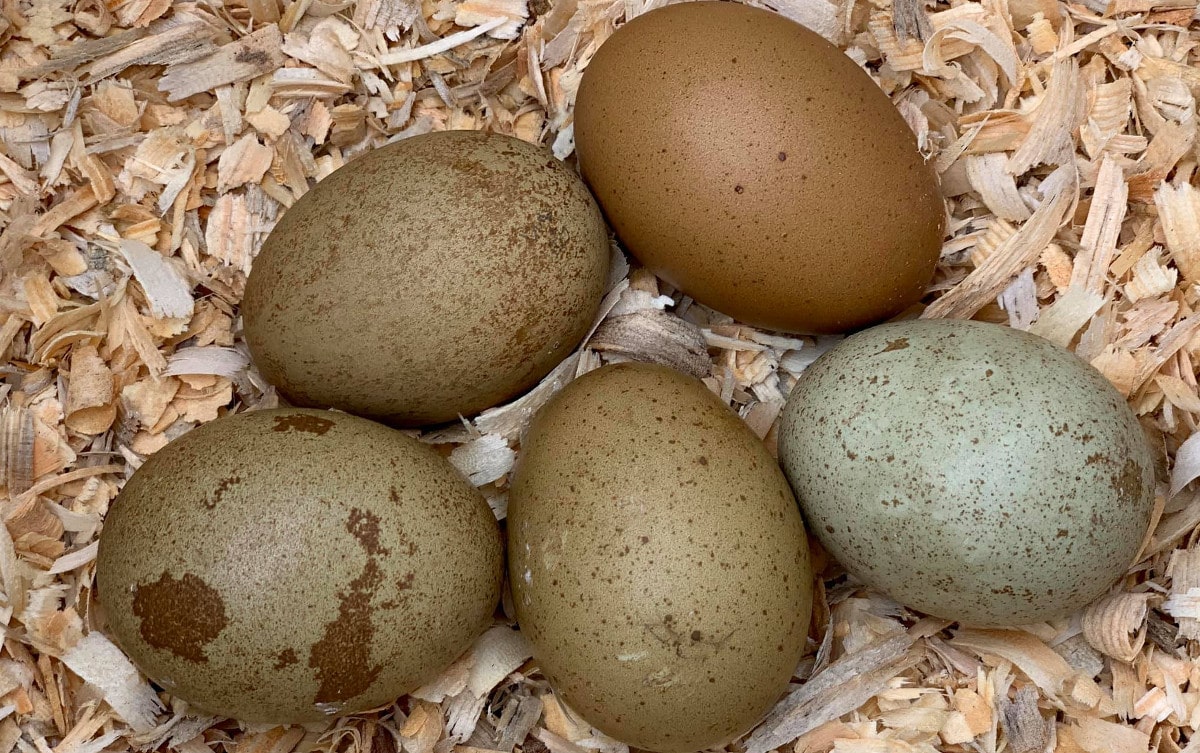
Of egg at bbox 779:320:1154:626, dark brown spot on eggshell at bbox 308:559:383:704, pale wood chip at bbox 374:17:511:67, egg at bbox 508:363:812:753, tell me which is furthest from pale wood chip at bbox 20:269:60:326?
egg at bbox 779:320:1154:626

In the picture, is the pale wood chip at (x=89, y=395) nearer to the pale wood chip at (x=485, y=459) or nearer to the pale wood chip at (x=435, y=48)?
the pale wood chip at (x=485, y=459)

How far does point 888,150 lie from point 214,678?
1395 millimetres

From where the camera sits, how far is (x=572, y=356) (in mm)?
2041

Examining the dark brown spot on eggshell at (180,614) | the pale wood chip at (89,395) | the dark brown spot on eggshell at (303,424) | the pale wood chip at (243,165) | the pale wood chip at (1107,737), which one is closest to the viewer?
the dark brown spot on eggshell at (180,614)

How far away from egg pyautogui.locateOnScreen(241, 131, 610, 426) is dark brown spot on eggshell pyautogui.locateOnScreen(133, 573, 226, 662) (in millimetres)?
414

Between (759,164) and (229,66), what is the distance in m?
1.09

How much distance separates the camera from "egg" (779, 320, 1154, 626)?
163 centimetres

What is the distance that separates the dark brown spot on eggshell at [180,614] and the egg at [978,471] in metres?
0.97

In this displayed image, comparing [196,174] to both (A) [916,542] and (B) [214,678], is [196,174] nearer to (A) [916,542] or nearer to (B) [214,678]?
(B) [214,678]

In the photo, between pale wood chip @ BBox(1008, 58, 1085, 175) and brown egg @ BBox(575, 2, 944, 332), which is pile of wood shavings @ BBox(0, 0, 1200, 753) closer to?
pale wood chip @ BBox(1008, 58, 1085, 175)

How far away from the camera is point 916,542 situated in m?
1.68

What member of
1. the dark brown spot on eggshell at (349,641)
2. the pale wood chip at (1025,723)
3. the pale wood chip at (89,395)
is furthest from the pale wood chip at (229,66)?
the pale wood chip at (1025,723)

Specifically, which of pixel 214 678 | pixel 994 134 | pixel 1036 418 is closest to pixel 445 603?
pixel 214 678

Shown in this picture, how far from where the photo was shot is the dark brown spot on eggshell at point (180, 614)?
1.57m
